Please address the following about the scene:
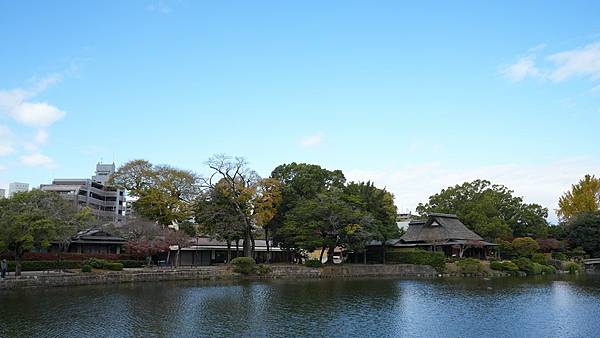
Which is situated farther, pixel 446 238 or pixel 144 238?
pixel 446 238

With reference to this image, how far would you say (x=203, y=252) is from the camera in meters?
56.6

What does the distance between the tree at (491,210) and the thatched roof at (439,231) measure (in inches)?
126

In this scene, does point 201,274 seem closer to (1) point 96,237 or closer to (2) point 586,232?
(1) point 96,237

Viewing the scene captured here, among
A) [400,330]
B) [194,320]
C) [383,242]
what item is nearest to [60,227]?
[194,320]

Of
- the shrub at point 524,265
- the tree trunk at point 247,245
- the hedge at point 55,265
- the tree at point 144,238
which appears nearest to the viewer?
the hedge at point 55,265

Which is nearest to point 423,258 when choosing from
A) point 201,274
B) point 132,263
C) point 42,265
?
point 201,274

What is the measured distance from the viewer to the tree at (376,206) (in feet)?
175

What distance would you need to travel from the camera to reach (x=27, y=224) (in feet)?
108

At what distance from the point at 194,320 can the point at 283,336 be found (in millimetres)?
5228

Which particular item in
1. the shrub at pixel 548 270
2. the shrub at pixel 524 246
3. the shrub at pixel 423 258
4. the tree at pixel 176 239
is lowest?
the shrub at pixel 548 270

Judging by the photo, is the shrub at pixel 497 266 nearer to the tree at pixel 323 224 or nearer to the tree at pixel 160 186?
the tree at pixel 323 224

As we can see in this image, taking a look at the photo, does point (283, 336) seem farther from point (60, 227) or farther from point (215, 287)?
point (60, 227)

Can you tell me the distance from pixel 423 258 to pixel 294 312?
32446mm

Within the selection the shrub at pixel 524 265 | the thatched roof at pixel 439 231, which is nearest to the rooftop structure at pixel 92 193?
the thatched roof at pixel 439 231
